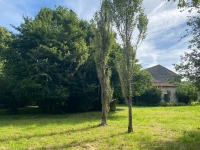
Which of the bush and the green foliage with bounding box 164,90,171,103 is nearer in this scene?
the bush

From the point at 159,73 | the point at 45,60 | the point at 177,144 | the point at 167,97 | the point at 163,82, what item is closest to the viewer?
the point at 177,144

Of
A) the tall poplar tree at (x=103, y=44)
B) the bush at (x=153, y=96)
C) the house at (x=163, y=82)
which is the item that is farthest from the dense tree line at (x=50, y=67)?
the house at (x=163, y=82)

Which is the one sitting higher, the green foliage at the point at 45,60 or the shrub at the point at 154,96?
the green foliage at the point at 45,60

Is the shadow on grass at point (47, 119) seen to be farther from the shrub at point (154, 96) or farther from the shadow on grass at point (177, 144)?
the shrub at point (154, 96)

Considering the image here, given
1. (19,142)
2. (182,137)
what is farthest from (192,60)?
(19,142)

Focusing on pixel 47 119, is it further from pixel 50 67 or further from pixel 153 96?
pixel 153 96

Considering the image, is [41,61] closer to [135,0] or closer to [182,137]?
[135,0]

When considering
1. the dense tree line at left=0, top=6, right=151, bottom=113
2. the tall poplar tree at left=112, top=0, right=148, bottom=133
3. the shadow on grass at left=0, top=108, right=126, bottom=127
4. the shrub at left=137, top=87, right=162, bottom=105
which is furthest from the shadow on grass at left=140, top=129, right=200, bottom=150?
the shrub at left=137, top=87, right=162, bottom=105

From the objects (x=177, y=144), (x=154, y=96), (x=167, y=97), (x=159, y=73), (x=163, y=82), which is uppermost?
(x=159, y=73)

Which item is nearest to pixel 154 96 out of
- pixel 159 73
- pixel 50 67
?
pixel 159 73

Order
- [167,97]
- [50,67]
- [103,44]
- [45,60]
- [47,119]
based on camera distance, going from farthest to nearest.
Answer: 1. [167,97]
2. [50,67]
3. [45,60]
4. [47,119]
5. [103,44]

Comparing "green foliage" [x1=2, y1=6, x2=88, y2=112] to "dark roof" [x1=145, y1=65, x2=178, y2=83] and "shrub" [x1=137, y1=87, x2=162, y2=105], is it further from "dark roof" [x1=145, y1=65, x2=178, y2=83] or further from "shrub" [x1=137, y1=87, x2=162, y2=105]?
"dark roof" [x1=145, y1=65, x2=178, y2=83]

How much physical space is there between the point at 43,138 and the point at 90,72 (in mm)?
8902

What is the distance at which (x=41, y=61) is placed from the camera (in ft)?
42.9
